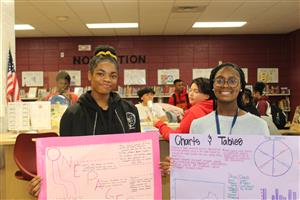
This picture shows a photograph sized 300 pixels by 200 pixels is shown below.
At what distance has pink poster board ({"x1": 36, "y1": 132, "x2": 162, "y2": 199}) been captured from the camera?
1655mm

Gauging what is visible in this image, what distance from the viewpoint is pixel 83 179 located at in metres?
1.71

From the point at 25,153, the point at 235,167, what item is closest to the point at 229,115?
the point at 235,167

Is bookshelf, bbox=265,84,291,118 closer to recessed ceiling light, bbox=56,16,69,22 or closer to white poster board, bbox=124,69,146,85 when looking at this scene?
white poster board, bbox=124,69,146,85

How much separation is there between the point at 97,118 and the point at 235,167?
0.76 m

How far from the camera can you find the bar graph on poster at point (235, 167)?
1.68 meters

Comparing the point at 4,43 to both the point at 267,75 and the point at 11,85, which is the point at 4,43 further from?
the point at 267,75

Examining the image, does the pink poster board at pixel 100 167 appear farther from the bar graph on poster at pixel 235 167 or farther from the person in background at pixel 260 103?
the person in background at pixel 260 103

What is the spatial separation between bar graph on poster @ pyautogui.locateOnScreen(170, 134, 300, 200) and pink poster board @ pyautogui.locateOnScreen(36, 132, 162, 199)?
0.14 m

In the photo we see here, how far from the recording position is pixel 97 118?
189cm

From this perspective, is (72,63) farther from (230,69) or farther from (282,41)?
(230,69)

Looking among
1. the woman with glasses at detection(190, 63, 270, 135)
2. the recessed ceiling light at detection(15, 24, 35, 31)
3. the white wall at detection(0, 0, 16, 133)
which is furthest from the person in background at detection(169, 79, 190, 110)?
the woman with glasses at detection(190, 63, 270, 135)

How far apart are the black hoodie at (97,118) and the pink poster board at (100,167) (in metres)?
0.12

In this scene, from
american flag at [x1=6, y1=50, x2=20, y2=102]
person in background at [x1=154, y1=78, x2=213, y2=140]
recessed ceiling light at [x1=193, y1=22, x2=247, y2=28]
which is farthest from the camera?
recessed ceiling light at [x1=193, y1=22, x2=247, y2=28]

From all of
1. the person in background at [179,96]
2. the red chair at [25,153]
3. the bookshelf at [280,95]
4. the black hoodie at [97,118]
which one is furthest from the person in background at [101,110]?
the bookshelf at [280,95]
